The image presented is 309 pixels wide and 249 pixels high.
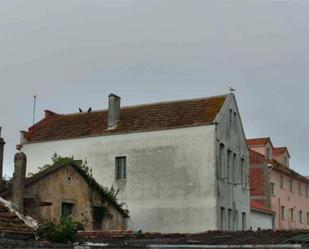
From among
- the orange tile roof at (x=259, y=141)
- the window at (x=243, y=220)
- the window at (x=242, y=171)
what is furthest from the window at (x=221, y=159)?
the orange tile roof at (x=259, y=141)

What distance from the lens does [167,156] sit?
123 ft

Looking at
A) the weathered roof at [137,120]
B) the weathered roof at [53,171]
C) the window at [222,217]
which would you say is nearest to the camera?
the weathered roof at [53,171]

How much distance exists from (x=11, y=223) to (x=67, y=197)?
32.4 ft

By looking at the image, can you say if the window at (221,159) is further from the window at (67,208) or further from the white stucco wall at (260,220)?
the window at (67,208)

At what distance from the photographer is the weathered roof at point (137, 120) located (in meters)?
37.8

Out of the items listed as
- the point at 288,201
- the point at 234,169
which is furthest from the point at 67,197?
the point at 288,201

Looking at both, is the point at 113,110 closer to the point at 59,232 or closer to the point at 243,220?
the point at 243,220

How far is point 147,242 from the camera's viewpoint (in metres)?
18.5

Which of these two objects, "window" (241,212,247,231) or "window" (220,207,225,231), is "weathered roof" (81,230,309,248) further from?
"window" (241,212,247,231)

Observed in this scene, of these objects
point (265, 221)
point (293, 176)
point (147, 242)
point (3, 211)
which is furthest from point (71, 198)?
point (293, 176)

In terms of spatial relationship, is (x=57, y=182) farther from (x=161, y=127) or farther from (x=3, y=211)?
(x=161, y=127)

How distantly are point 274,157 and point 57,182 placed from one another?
42.9 meters

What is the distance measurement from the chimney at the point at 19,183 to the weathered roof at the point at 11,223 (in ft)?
3.70

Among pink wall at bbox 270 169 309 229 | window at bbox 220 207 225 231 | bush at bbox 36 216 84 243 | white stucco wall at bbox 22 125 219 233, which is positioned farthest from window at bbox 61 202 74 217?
pink wall at bbox 270 169 309 229
